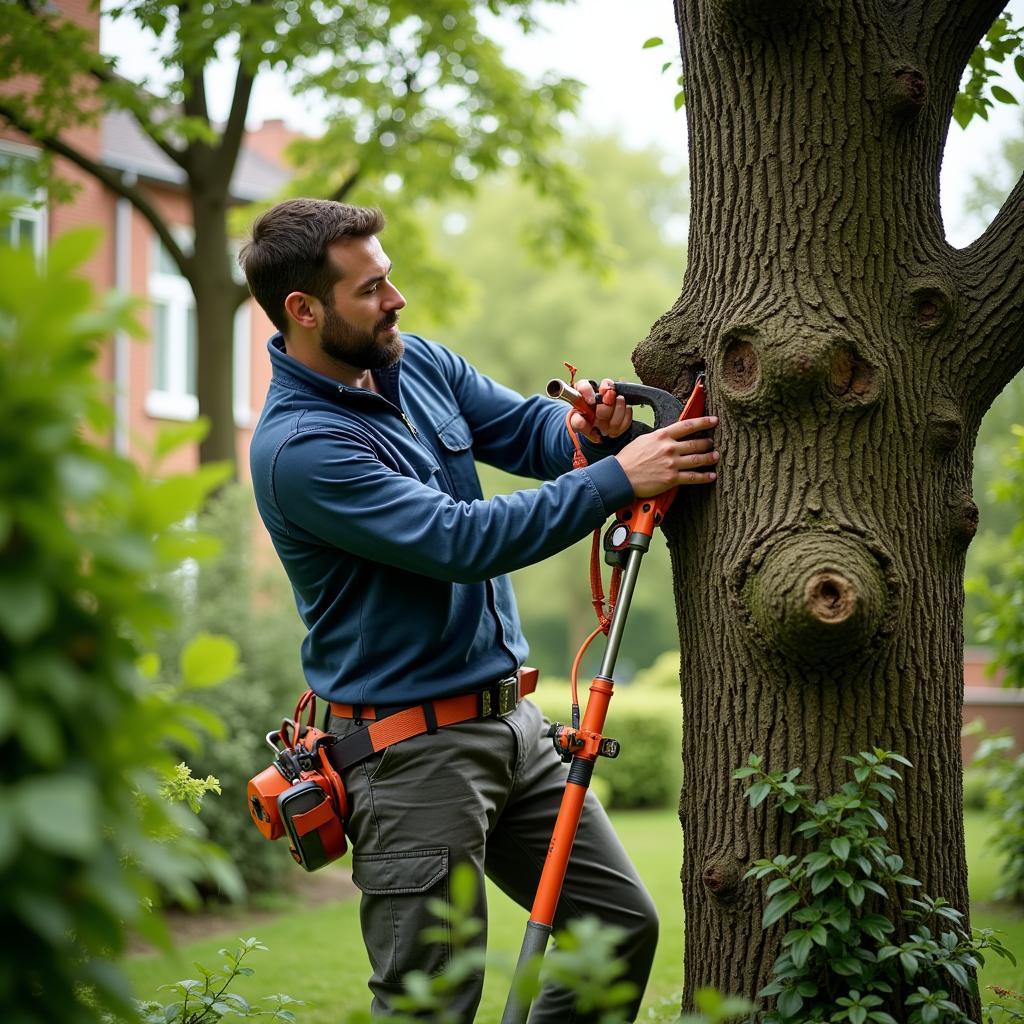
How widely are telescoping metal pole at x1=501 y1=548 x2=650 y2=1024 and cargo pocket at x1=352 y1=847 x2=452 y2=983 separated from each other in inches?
9.4

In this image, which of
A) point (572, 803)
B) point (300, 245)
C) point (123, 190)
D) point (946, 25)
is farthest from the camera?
point (123, 190)

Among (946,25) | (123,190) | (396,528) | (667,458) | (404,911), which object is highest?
(123,190)

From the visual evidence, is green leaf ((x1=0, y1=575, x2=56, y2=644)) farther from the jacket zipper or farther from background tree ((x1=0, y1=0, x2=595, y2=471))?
background tree ((x1=0, y1=0, x2=595, y2=471))

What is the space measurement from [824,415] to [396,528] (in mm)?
1022

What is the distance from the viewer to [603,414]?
3.02 metres

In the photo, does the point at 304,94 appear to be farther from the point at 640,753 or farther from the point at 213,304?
the point at 640,753

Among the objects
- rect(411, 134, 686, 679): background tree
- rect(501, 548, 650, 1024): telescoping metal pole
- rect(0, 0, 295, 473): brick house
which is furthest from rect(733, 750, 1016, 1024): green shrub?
rect(411, 134, 686, 679): background tree

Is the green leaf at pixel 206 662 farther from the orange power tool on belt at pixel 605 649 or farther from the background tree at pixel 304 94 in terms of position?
the background tree at pixel 304 94

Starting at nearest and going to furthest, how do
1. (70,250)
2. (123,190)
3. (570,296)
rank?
1. (70,250)
2. (123,190)
3. (570,296)

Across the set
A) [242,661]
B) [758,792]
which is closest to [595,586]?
[758,792]

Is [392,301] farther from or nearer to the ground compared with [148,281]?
nearer to the ground

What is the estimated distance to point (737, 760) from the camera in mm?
2861

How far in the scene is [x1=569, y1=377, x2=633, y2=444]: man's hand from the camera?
2.97 meters

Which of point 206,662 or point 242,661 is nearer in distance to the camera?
point 206,662
